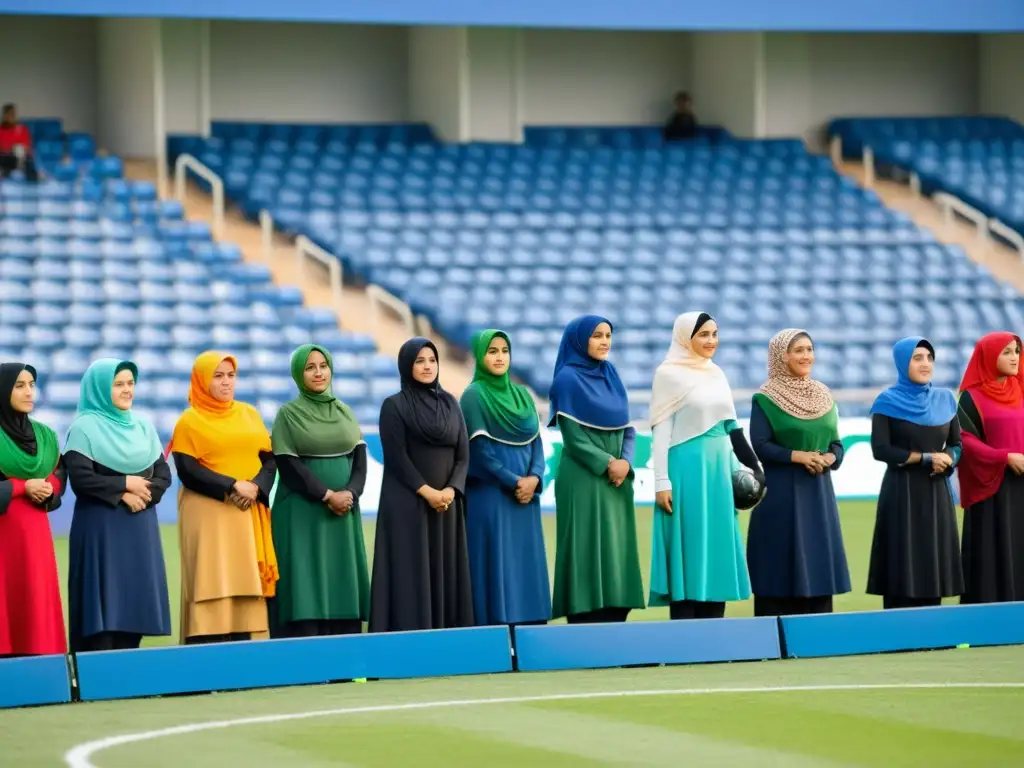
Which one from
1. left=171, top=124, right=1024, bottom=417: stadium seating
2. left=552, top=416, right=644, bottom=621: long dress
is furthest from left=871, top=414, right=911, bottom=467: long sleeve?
left=171, top=124, right=1024, bottom=417: stadium seating

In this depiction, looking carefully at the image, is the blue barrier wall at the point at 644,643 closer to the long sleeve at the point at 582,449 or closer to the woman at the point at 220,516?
the long sleeve at the point at 582,449

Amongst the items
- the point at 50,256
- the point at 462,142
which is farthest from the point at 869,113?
the point at 50,256

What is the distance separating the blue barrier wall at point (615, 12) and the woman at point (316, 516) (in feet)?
38.0

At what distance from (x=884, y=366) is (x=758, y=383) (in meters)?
1.42

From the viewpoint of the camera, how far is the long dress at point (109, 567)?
9227 millimetres

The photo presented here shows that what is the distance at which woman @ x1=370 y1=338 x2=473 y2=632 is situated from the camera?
9648 mm

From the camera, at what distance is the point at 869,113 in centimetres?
2652

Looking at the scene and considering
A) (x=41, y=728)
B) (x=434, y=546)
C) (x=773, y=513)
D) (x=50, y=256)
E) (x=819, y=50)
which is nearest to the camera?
(x=41, y=728)

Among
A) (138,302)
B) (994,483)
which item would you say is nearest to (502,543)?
(994,483)

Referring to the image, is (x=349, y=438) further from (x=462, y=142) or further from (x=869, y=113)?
(x=869, y=113)

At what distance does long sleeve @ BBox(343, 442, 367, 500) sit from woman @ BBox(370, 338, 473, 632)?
14cm

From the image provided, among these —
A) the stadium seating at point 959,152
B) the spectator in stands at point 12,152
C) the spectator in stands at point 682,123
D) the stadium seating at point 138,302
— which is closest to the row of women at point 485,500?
the stadium seating at point 138,302

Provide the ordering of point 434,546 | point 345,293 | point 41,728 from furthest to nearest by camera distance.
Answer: point 345,293, point 434,546, point 41,728

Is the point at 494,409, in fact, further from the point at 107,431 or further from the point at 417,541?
the point at 107,431
